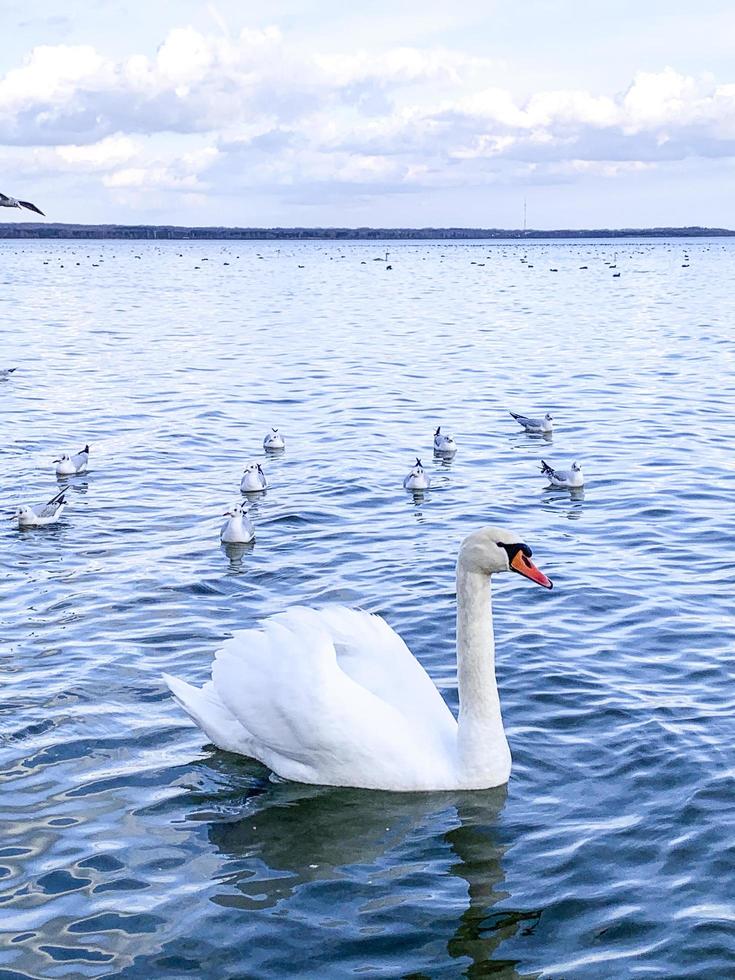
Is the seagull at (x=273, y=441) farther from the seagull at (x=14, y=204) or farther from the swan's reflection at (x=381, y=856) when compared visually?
the swan's reflection at (x=381, y=856)

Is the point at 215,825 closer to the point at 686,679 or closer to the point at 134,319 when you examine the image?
the point at 686,679

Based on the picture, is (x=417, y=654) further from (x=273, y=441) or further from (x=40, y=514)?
(x=273, y=441)

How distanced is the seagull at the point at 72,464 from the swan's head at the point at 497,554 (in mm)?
10908

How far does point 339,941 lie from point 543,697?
3.66 meters

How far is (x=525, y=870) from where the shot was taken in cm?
729

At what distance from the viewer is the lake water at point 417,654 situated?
22.0 ft

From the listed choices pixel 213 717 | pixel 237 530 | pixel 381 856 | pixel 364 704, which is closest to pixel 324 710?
pixel 364 704

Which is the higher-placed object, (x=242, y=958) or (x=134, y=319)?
(x=134, y=319)

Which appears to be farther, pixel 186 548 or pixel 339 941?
pixel 186 548

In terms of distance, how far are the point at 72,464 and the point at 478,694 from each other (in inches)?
447

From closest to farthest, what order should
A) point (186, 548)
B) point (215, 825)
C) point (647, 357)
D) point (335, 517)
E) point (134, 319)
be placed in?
point (215, 825)
point (186, 548)
point (335, 517)
point (647, 357)
point (134, 319)

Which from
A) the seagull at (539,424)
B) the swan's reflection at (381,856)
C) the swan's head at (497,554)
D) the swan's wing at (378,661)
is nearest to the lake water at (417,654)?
the swan's reflection at (381,856)

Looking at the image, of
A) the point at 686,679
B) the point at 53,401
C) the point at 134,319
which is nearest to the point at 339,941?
the point at 686,679

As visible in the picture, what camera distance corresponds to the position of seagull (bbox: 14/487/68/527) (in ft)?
49.7
